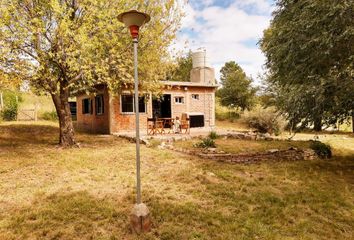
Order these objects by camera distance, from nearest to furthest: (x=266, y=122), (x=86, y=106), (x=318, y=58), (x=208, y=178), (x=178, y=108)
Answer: (x=208, y=178) → (x=318, y=58) → (x=266, y=122) → (x=178, y=108) → (x=86, y=106)

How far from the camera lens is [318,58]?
7520mm

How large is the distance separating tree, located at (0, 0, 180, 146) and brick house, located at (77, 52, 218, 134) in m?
4.13

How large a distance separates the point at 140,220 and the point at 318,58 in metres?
6.89

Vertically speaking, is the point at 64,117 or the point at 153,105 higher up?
the point at 153,105

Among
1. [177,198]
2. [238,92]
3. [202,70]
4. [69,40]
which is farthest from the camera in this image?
[238,92]

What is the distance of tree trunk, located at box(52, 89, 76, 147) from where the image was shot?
1078cm

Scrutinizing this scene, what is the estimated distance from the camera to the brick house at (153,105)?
51.7 ft

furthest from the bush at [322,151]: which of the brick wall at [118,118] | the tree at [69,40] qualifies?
the brick wall at [118,118]

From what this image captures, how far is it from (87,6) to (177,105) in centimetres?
1031

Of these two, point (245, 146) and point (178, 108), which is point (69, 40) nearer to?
point (245, 146)

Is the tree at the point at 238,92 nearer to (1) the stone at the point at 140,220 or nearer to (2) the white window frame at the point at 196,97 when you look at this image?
(2) the white window frame at the point at 196,97

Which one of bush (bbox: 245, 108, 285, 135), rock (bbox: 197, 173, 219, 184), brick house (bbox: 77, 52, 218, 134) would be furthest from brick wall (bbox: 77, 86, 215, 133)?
rock (bbox: 197, 173, 219, 184)

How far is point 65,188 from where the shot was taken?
5.92 metres

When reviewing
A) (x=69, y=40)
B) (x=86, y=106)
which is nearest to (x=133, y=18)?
(x=69, y=40)
